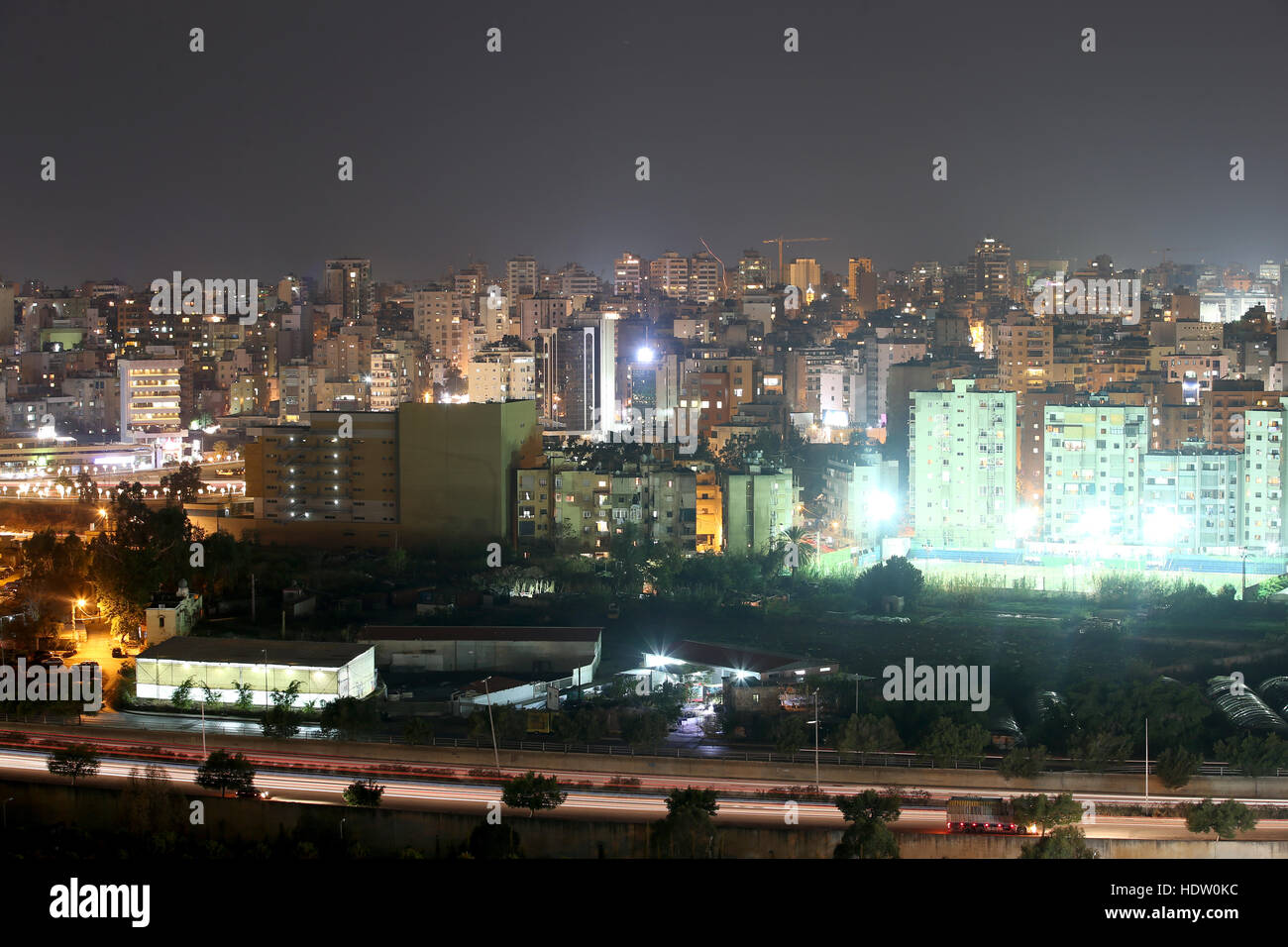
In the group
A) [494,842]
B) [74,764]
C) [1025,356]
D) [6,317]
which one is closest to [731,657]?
[494,842]

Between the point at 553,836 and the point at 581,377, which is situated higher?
the point at 581,377

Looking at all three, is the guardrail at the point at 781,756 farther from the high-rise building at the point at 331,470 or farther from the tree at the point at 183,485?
the tree at the point at 183,485

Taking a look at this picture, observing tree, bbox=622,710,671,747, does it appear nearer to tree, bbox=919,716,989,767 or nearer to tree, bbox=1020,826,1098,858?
tree, bbox=919,716,989,767

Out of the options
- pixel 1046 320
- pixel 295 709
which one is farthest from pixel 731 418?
pixel 295 709

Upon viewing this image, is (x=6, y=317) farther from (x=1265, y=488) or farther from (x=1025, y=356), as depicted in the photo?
(x=1265, y=488)


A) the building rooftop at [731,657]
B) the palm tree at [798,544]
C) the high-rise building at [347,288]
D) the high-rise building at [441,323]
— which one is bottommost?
the building rooftop at [731,657]

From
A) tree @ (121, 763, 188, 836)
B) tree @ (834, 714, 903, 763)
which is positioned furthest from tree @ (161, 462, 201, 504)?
tree @ (834, 714, 903, 763)

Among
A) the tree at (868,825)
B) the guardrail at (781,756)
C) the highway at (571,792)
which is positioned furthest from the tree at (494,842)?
the tree at (868,825)

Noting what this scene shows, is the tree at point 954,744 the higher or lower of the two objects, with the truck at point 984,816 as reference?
higher
